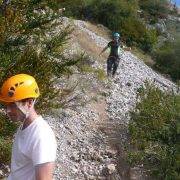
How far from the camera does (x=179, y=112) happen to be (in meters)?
11.6

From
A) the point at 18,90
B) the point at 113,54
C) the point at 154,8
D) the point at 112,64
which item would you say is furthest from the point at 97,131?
the point at 154,8

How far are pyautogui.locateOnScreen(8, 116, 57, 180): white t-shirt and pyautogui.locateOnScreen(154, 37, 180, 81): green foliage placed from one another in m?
25.7

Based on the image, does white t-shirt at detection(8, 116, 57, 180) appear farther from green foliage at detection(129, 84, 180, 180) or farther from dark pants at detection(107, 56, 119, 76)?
dark pants at detection(107, 56, 119, 76)

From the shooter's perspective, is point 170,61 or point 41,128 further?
point 170,61

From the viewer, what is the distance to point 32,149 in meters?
3.55

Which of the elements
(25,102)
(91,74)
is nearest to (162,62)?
(91,74)

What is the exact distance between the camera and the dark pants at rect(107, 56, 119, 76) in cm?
1773

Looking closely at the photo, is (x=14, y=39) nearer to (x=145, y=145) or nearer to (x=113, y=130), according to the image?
(x=145, y=145)

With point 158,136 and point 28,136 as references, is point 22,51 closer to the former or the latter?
point 158,136

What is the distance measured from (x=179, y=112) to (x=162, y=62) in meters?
19.3

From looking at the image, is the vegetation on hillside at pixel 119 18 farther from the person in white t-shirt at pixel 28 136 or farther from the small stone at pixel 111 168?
the person in white t-shirt at pixel 28 136

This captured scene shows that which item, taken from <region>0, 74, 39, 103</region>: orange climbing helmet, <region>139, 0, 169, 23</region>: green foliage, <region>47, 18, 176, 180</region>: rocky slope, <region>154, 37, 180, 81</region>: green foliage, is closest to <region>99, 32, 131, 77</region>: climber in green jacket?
<region>47, 18, 176, 180</region>: rocky slope

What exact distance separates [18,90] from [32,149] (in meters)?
0.42

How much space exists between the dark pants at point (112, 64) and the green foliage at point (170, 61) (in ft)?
36.3
